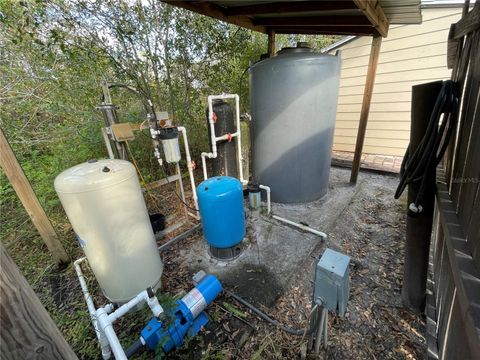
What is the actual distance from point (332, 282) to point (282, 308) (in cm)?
102

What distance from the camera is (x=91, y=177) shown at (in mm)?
1507

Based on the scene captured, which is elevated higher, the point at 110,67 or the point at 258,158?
the point at 110,67

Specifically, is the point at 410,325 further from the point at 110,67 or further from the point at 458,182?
the point at 110,67

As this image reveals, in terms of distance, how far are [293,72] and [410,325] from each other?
2796 millimetres

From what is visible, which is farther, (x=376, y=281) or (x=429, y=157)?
(x=376, y=281)

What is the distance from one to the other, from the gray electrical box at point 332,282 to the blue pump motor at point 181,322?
88cm

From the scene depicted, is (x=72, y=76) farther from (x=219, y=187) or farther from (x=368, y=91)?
(x=368, y=91)

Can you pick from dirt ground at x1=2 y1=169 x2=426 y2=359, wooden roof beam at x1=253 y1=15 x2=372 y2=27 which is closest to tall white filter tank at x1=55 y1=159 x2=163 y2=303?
dirt ground at x1=2 y1=169 x2=426 y2=359

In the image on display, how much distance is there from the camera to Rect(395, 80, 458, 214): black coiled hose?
126 cm

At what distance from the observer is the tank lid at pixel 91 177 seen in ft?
4.85

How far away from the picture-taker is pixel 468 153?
116 centimetres

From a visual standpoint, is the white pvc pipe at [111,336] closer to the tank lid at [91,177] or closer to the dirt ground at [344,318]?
the dirt ground at [344,318]

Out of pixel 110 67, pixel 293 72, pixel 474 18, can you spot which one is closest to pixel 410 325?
pixel 474 18

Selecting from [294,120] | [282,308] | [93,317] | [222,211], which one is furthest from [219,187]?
[294,120]
